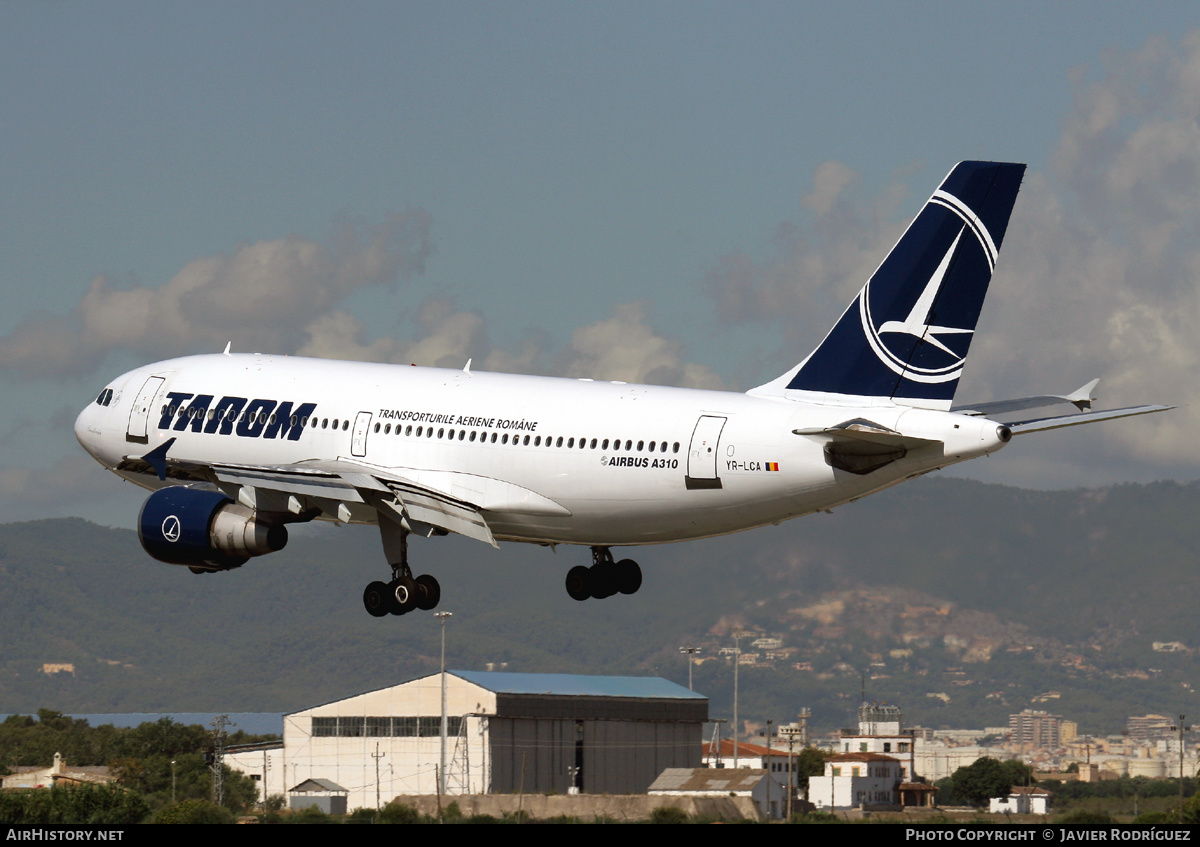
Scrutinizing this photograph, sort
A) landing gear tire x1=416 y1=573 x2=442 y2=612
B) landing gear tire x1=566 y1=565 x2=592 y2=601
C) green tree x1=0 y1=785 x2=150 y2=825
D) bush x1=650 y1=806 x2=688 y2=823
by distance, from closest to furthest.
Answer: landing gear tire x1=416 y1=573 x2=442 y2=612 < landing gear tire x1=566 y1=565 x2=592 y2=601 < green tree x1=0 y1=785 x2=150 y2=825 < bush x1=650 y1=806 x2=688 y2=823

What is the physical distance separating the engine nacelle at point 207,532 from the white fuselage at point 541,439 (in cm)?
180

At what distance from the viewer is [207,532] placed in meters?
45.1

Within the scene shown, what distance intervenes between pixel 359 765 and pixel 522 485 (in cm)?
9895

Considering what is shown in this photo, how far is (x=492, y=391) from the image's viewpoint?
45344mm

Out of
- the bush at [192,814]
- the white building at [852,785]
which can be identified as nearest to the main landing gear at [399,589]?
the bush at [192,814]

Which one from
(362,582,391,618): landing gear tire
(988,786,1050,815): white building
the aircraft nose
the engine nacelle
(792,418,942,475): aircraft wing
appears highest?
the aircraft nose

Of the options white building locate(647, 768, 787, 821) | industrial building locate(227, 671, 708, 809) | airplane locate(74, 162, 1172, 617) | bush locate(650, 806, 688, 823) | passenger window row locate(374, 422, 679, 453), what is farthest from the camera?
industrial building locate(227, 671, 708, 809)

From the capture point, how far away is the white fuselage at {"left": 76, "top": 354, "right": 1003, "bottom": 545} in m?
40.2

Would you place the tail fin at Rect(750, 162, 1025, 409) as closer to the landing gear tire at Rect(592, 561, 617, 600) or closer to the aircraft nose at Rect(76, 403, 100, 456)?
the landing gear tire at Rect(592, 561, 617, 600)

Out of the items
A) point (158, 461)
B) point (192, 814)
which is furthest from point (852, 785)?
point (158, 461)

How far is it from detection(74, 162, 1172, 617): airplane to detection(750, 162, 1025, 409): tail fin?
0.15 ft

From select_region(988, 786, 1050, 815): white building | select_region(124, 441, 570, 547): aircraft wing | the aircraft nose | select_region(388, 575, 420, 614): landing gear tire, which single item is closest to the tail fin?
select_region(124, 441, 570, 547): aircraft wing
